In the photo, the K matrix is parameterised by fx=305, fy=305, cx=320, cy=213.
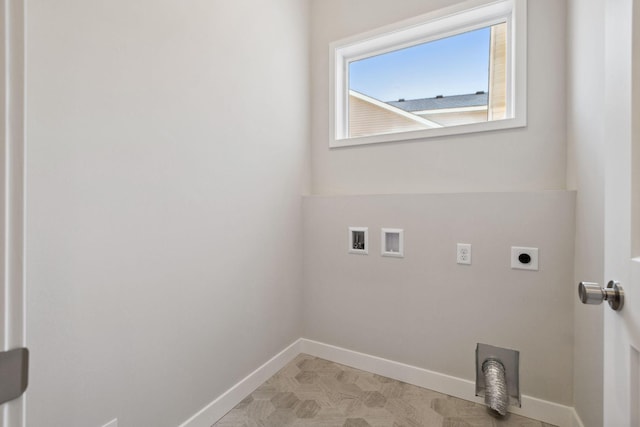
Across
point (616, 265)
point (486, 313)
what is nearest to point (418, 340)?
point (486, 313)

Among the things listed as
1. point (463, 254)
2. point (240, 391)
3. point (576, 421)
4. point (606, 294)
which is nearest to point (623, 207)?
point (606, 294)

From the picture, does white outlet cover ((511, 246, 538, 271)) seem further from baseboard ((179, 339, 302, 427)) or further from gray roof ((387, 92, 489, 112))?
baseboard ((179, 339, 302, 427))

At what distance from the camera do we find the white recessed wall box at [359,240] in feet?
6.31

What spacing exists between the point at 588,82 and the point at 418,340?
1471 millimetres

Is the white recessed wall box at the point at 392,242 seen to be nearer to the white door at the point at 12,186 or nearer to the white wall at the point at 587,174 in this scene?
the white wall at the point at 587,174

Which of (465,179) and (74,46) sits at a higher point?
(74,46)

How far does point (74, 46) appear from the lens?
98 centimetres

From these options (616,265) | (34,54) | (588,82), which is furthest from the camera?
(588,82)

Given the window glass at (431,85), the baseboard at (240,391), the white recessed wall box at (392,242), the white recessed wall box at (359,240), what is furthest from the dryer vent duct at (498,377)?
the window glass at (431,85)

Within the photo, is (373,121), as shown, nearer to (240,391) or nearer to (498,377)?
(498,377)

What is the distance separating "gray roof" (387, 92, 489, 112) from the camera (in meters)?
1.83

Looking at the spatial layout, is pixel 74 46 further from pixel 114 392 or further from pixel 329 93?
pixel 329 93

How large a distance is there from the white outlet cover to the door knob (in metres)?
0.99

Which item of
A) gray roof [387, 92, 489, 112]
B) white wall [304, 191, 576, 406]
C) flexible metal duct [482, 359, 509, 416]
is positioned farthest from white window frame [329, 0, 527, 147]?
flexible metal duct [482, 359, 509, 416]
